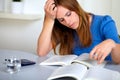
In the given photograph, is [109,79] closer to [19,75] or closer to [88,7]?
[19,75]

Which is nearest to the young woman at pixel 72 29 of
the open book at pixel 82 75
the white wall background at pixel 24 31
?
the open book at pixel 82 75

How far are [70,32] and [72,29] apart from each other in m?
0.03

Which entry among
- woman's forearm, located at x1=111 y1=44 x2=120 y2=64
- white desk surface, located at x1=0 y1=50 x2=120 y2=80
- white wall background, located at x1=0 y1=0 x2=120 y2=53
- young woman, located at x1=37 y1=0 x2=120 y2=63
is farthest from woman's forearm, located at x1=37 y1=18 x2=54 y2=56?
white wall background, located at x1=0 y1=0 x2=120 y2=53

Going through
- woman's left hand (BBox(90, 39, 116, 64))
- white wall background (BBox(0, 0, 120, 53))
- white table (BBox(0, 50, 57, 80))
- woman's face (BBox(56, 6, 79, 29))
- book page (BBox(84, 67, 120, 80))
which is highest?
woman's face (BBox(56, 6, 79, 29))

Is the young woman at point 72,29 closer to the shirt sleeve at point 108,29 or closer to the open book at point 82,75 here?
the shirt sleeve at point 108,29

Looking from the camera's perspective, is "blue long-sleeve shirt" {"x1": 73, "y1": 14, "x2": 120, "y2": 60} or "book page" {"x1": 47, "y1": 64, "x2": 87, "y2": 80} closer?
"book page" {"x1": 47, "y1": 64, "x2": 87, "y2": 80}

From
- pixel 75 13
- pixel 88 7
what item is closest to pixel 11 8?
pixel 88 7

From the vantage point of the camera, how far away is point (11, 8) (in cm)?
228

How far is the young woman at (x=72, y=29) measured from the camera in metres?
1.45

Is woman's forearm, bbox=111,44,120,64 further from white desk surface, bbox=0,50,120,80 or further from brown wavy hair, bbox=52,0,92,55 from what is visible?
brown wavy hair, bbox=52,0,92,55

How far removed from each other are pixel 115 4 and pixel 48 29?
86 centimetres

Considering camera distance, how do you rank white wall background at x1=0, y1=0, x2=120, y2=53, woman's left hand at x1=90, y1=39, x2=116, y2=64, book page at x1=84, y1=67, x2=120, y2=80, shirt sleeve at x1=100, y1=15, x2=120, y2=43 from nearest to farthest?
book page at x1=84, y1=67, x2=120, y2=80 < woman's left hand at x1=90, y1=39, x2=116, y2=64 < shirt sleeve at x1=100, y1=15, x2=120, y2=43 < white wall background at x1=0, y1=0, x2=120, y2=53

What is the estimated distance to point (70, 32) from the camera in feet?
5.32

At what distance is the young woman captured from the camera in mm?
1446
